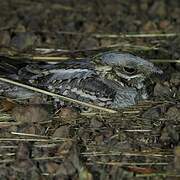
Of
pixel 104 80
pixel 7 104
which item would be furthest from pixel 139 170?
pixel 7 104

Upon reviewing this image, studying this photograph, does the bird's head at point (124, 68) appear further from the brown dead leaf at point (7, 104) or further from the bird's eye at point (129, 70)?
the brown dead leaf at point (7, 104)

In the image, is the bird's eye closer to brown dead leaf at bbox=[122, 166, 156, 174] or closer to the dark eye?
the dark eye

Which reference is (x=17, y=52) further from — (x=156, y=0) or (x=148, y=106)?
(x=156, y=0)

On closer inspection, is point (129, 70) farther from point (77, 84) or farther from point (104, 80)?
point (77, 84)

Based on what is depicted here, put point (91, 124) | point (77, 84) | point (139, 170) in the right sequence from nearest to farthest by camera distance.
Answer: point (139, 170) < point (91, 124) < point (77, 84)

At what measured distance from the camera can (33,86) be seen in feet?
11.0

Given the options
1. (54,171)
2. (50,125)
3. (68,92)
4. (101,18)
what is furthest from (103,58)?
(101,18)

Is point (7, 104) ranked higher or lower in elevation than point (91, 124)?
higher

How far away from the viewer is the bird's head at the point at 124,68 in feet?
10.7

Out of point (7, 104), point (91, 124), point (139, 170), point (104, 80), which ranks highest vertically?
point (104, 80)

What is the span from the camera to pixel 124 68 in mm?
3258

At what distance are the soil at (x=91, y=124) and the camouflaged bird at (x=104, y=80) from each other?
0.09 metres

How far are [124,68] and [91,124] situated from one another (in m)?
0.43

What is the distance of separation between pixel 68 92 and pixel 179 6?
220cm
